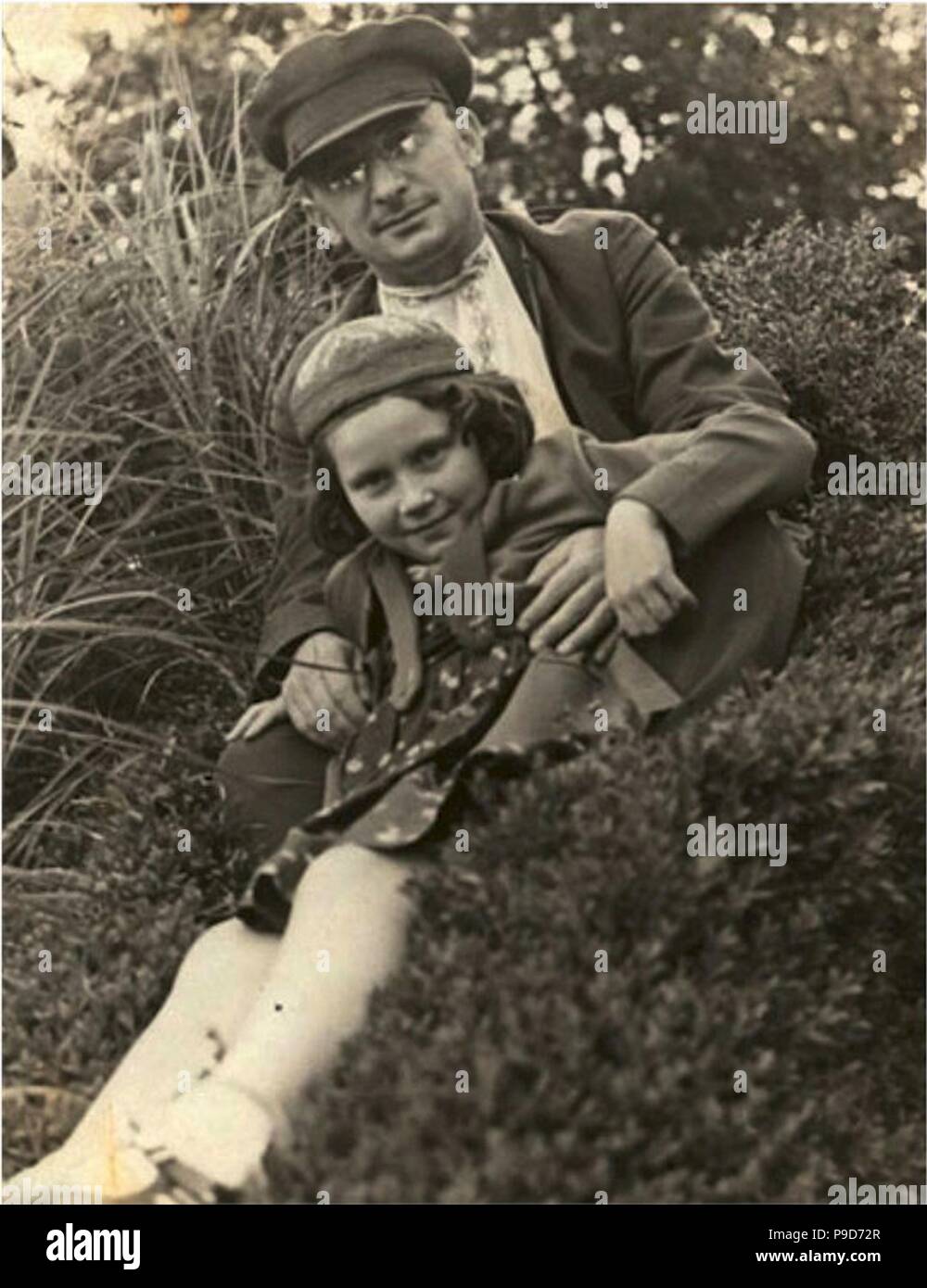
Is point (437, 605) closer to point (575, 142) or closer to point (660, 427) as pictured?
point (660, 427)

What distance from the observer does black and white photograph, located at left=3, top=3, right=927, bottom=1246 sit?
16.4ft

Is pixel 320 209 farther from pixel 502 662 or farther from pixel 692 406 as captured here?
pixel 502 662

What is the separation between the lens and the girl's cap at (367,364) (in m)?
5.65

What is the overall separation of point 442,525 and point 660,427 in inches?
26.8

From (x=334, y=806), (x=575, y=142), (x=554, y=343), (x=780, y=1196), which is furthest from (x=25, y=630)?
(x=780, y=1196)

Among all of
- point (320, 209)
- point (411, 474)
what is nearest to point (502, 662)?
point (411, 474)

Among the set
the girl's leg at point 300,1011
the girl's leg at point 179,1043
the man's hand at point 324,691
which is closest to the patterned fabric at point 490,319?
the man's hand at point 324,691

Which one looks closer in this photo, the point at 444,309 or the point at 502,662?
the point at 502,662

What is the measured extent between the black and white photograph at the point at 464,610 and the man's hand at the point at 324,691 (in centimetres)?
1

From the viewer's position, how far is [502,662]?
5.61 meters

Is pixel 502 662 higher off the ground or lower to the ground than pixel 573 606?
lower

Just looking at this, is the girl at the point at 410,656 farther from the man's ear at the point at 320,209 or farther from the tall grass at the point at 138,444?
the tall grass at the point at 138,444

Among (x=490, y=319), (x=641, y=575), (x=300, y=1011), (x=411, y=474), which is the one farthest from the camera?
(x=490, y=319)

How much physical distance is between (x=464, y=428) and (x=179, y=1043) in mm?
1735
